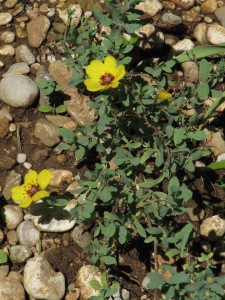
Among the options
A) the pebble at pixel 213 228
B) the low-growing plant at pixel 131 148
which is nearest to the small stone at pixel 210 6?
the low-growing plant at pixel 131 148

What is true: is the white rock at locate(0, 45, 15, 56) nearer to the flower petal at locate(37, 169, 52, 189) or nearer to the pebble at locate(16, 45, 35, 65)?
the pebble at locate(16, 45, 35, 65)

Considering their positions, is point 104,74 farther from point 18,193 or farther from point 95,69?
point 18,193

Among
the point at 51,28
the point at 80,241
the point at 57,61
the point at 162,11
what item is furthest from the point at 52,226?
the point at 162,11

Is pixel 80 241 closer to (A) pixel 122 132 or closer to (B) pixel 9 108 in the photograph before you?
(A) pixel 122 132

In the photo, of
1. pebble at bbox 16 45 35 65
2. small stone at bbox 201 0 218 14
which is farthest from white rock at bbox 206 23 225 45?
pebble at bbox 16 45 35 65

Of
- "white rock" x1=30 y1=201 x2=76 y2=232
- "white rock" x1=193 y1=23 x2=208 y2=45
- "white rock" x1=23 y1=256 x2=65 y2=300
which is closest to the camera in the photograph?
"white rock" x1=23 y1=256 x2=65 y2=300
